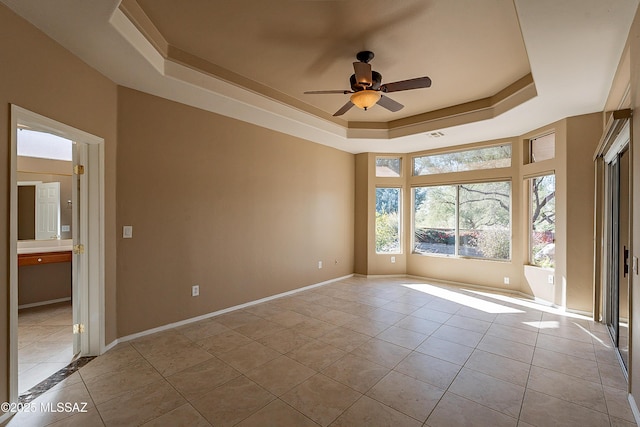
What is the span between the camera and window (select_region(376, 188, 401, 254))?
634 cm

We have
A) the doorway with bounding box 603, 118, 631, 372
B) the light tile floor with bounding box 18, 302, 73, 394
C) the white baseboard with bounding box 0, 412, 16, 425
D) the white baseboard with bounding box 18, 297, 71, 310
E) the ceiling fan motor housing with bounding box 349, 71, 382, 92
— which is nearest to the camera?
the white baseboard with bounding box 0, 412, 16, 425

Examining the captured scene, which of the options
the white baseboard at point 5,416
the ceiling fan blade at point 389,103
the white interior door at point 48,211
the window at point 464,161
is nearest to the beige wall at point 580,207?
the window at point 464,161

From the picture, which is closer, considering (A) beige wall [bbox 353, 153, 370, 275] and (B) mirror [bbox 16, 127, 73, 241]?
(B) mirror [bbox 16, 127, 73, 241]

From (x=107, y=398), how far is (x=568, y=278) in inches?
217

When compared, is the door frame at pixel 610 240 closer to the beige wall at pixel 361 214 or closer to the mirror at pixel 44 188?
the beige wall at pixel 361 214

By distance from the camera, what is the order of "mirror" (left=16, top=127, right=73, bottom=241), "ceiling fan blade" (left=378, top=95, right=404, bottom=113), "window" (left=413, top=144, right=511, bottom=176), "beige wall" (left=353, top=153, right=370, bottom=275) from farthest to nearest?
1. "beige wall" (left=353, top=153, right=370, bottom=275)
2. "window" (left=413, top=144, right=511, bottom=176)
3. "mirror" (left=16, top=127, right=73, bottom=241)
4. "ceiling fan blade" (left=378, top=95, right=404, bottom=113)

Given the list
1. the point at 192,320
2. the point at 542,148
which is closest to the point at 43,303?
the point at 192,320

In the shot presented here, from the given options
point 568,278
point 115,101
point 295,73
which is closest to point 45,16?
point 115,101

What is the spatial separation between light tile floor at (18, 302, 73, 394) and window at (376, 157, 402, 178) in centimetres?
569

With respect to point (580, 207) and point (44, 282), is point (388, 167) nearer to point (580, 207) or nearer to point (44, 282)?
point (580, 207)

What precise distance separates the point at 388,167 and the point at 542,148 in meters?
Result: 2.73

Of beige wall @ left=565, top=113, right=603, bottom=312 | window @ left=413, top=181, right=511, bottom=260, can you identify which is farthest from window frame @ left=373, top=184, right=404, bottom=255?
beige wall @ left=565, top=113, right=603, bottom=312

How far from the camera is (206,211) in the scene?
12.6ft

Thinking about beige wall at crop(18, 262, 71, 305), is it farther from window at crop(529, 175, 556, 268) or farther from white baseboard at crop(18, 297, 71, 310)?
window at crop(529, 175, 556, 268)
